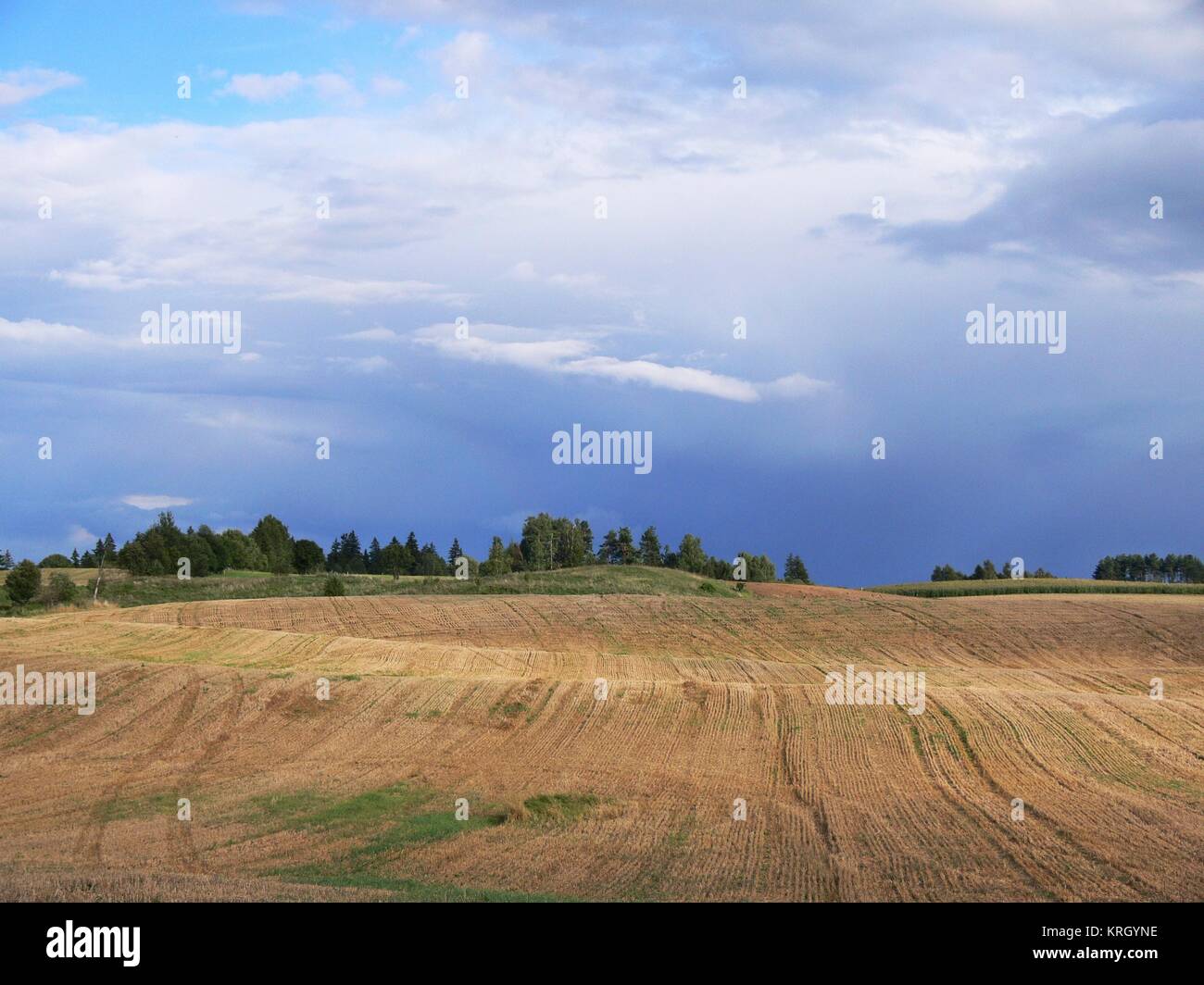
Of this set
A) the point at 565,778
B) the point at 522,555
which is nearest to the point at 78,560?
the point at 522,555

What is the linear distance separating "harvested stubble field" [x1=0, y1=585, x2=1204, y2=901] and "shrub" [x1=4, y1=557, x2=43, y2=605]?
1969cm

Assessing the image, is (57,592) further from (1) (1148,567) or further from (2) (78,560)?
(1) (1148,567)

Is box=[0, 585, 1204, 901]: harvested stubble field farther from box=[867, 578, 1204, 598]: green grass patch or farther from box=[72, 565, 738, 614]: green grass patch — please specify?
box=[867, 578, 1204, 598]: green grass patch

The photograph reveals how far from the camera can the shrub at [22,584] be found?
70375mm

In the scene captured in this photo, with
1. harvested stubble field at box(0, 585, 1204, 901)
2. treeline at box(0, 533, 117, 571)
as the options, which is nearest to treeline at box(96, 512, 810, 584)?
treeline at box(0, 533, 117, 571)

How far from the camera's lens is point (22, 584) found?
70500 millimetres

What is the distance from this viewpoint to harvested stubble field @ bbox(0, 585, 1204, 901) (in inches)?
787

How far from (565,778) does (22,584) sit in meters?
55.0

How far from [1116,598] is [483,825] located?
6676cm
